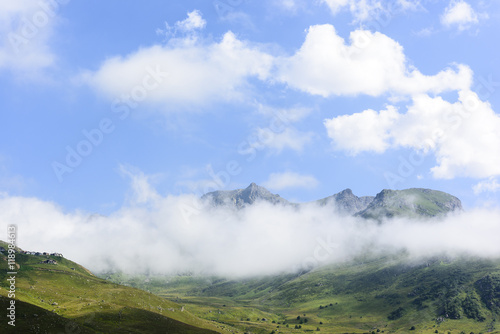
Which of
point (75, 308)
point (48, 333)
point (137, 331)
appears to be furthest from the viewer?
point (75, 308)

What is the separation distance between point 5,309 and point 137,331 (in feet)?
180

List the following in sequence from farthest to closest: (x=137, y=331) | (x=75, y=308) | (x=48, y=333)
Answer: (x=75, y=308), (x=137, y=331), (x=48, y=333)

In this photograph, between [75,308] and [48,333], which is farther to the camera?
[75,308]

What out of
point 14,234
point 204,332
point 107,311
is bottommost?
point 204,332

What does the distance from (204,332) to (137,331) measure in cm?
3789

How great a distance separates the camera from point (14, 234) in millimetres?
124500

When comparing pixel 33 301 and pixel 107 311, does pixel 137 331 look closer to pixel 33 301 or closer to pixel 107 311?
pixel 107 311

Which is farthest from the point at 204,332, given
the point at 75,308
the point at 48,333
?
the point at 48,333

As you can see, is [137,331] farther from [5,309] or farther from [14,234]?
[14,234]

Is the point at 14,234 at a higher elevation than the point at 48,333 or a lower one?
higher

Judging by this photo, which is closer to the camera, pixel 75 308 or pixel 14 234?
pixel 14 234

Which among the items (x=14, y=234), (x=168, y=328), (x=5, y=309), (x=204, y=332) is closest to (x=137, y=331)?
(x=168, y=328)

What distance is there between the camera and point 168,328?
176m

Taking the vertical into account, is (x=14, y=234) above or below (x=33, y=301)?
above
